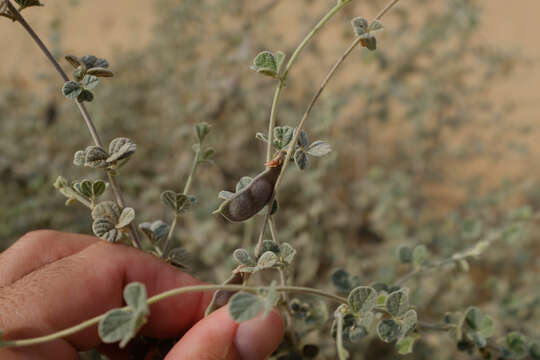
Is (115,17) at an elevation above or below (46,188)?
above

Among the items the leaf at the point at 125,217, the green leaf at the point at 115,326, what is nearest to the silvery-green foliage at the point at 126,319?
the green leaf at the point at 115,326

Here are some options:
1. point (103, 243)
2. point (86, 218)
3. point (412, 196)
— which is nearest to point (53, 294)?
point (103, 243)

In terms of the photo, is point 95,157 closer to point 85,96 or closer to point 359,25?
point 85,96

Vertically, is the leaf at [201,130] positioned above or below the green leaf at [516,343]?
above

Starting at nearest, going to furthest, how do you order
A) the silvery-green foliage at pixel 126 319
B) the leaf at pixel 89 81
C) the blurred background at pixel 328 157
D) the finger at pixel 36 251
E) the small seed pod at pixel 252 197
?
the silvery-green foliage at pixel 126 319 < the small seed pod at pixel 252 197 < the leaf at pixel 89 81 < the finger at pixel 36 251 < the blurred background at pixel 328 157

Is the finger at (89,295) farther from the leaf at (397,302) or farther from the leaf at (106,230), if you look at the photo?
the leaf at (397,302)

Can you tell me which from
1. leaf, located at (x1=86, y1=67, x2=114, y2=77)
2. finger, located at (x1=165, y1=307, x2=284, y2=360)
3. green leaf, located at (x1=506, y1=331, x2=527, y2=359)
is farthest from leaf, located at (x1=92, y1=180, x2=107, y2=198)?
green leaf, located at (x1=506, y1=331, x2=527, y2=359)

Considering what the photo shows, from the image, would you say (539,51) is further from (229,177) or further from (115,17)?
(115,17)

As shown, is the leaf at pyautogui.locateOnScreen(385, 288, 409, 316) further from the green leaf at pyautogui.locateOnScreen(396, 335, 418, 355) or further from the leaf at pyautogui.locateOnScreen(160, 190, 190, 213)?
the leaf at pyautogui.locateOnScreen(160, 190, 190, 213)
